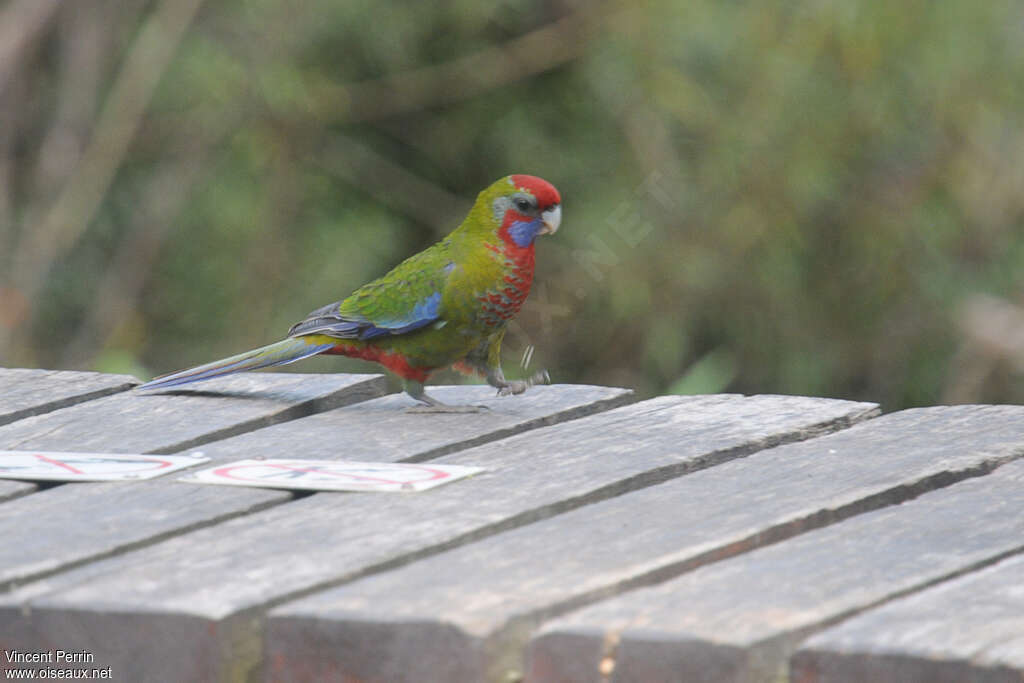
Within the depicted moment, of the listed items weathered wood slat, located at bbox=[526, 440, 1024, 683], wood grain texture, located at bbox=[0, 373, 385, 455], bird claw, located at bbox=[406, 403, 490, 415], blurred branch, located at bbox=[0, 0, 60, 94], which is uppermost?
blurred branch, located at bbox=[0, 0, 60, 94]

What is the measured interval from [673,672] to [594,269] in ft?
11.2

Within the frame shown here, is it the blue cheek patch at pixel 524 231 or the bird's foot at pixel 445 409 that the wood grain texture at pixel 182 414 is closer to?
the bird's foot at pixel 445 409

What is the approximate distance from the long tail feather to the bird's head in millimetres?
357

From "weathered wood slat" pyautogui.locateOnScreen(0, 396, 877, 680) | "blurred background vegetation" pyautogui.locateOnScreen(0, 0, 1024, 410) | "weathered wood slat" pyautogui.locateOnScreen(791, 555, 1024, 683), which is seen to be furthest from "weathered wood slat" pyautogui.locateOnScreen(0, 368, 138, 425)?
"blurred background vegetation" pyautogui.locateOnScreen(0, 0, 1024, 410)

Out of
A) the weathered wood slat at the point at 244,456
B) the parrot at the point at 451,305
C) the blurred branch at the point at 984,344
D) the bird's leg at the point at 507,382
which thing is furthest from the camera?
the blurred branch at the point at 984,344

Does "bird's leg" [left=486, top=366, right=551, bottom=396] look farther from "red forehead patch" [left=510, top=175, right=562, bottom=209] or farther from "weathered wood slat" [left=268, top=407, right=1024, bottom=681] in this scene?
"weathered wood slat" [left=268, top=407, right=1024, bottom=681]

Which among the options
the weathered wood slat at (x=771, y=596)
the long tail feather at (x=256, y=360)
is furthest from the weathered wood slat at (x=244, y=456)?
the weathered wood slat at (x=771, y=596)

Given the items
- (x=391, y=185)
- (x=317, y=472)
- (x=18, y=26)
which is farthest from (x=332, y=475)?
(x=18, y=26)

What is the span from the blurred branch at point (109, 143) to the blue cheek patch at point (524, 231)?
102 inches

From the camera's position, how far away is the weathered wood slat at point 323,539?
118cm

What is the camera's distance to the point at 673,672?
1.08 meters

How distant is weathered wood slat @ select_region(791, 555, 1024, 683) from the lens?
1.03m

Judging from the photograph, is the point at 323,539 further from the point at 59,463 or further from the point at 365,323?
the point at 365,323

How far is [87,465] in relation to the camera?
5.64ft
